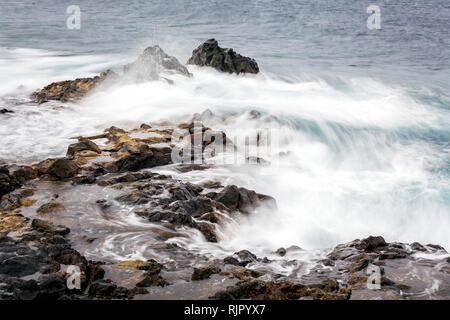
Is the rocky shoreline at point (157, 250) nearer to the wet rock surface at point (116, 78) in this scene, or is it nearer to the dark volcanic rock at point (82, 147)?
the dark volcanic rock at point (82, 147)

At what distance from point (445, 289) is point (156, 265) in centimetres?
453

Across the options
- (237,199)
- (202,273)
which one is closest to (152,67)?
(237,199)

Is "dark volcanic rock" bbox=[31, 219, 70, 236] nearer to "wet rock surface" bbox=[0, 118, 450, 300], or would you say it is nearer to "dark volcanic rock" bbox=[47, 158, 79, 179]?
"wet rock surface" bbox=[0, 118, 450, 300]

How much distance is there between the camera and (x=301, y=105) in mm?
22531

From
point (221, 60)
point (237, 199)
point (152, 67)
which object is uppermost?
point (221, 60)

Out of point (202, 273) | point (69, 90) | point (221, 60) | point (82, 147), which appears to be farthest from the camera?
point (221, 60)

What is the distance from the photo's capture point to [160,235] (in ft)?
30.2

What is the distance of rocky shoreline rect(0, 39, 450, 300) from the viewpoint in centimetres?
696

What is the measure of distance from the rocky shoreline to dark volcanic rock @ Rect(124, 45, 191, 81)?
10.8 metres

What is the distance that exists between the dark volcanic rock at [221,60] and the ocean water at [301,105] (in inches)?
30.4

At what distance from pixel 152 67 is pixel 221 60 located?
15.4ft

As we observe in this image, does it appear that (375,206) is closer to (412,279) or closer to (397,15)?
(412,279)

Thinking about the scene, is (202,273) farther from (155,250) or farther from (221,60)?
(221,60)

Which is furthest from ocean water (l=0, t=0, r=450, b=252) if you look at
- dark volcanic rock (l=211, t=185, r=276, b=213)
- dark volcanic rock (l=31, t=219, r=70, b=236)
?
dark volcanic rock (l=31, t=219, r=70, b=236)
